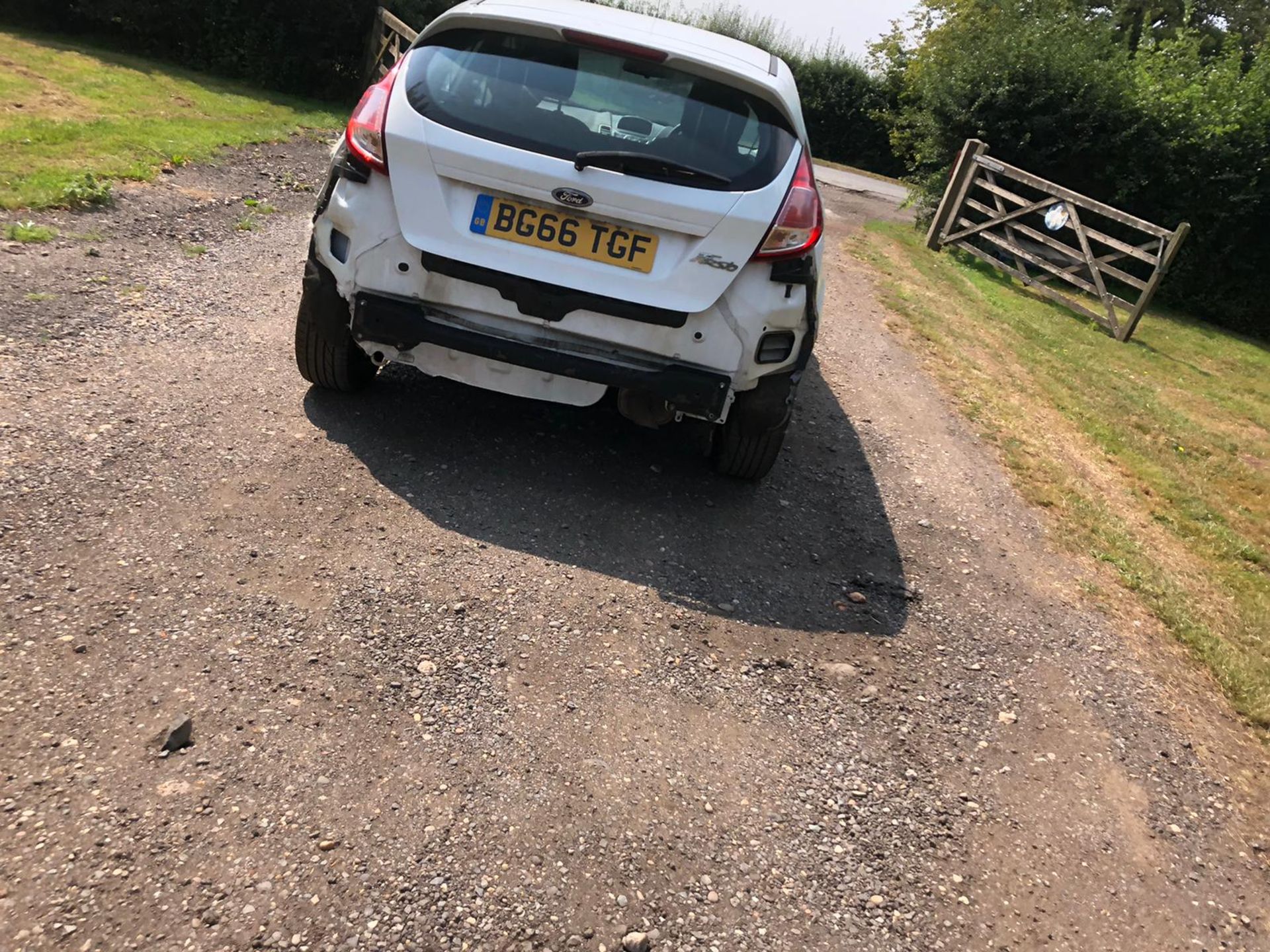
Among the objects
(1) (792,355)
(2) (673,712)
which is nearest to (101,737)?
(2) (673,712)

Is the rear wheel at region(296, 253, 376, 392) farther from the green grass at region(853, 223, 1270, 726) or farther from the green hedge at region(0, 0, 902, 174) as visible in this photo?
the green hedge at region(0, 0, 902, 174)

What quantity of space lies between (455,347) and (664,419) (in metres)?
0.92

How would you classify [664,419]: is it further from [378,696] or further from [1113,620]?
[1113,620]

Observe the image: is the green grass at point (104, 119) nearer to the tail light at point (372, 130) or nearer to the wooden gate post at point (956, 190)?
the tail light at point (372, 130)

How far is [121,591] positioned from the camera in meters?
2.94

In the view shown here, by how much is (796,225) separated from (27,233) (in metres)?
4.65

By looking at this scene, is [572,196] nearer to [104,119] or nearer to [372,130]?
[372,130]

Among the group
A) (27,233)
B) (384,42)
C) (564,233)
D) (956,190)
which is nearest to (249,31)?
(384,42)

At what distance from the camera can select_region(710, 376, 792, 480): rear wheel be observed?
159 inches

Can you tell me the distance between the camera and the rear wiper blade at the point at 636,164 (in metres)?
3.55

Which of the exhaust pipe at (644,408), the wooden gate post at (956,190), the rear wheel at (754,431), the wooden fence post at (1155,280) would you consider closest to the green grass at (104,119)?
the exhaust pipe at (644,408)

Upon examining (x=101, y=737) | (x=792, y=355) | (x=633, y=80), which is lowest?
(x=101, y=737)

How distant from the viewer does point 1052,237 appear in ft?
47.0

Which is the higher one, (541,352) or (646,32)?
(646,32)
